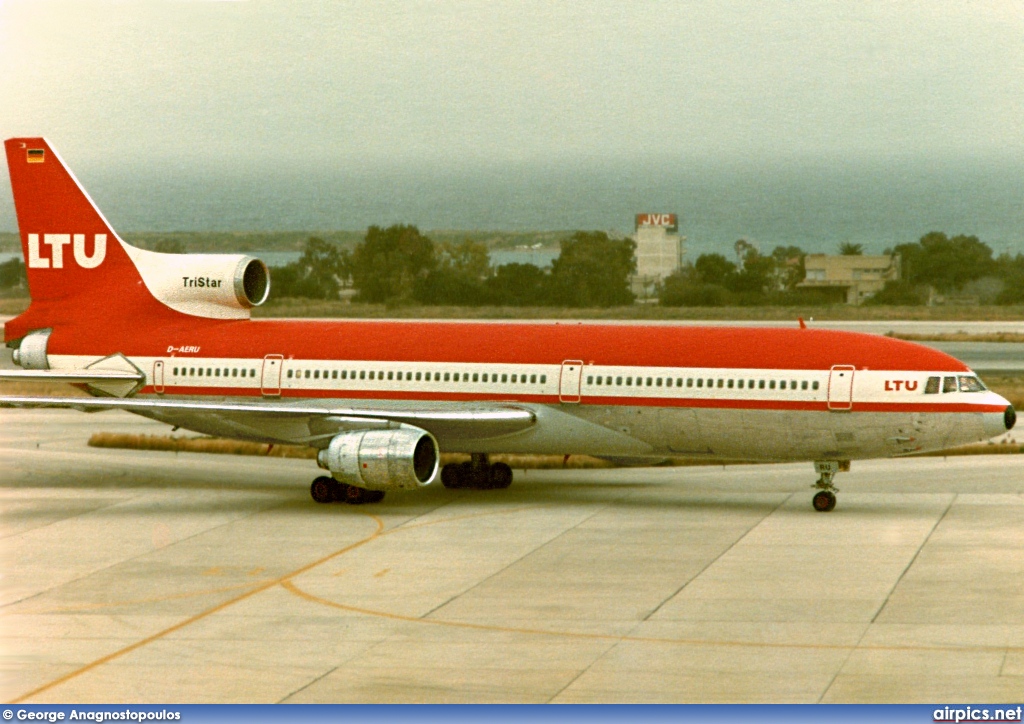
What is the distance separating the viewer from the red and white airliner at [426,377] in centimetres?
2938

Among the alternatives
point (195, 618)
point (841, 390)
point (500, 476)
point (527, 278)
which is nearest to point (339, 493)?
point (500, 476)

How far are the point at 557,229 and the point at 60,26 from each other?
222 ft

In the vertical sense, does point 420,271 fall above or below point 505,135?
below

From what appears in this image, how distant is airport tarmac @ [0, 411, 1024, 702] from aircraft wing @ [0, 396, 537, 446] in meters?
1.60

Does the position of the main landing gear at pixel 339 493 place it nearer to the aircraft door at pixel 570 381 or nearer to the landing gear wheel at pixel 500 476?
the landing gear wheel at pixel 500 476

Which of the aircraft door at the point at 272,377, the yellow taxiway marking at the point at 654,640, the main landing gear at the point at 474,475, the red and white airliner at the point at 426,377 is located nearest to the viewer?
the yellow taxiway marking at the point at 654,640

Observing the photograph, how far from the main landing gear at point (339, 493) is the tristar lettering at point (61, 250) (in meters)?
8.70

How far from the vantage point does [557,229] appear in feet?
317

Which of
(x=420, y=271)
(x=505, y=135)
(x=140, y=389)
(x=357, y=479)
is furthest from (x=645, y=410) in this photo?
(x=420, y=271)

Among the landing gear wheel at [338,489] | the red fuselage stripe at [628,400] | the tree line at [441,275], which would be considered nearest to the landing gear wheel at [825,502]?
the red fuselage stripe at [628,400]

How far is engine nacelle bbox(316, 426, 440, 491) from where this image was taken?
29438 mm

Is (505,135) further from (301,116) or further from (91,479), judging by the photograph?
(91,479)

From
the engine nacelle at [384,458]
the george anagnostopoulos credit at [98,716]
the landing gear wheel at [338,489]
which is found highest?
the engine nacelle at [384,458]

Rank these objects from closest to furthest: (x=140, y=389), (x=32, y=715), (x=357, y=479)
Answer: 1. (x=32, y=715)
2. (x=357, y=479)
3. (x=140, y=389)
